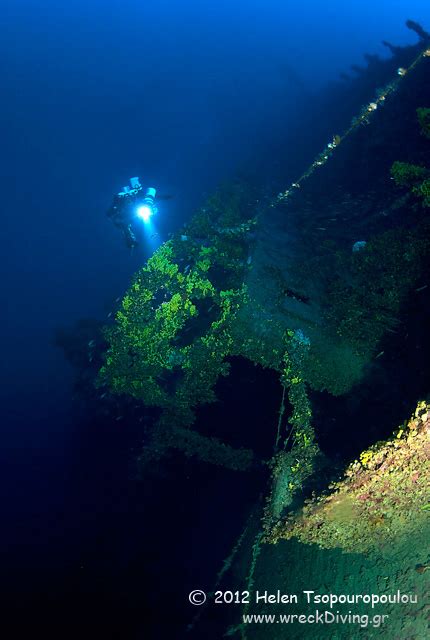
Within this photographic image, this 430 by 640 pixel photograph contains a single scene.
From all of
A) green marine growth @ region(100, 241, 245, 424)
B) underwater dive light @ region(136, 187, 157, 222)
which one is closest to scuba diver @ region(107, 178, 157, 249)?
underwater dive light @ region(136, 187, 157, 222)

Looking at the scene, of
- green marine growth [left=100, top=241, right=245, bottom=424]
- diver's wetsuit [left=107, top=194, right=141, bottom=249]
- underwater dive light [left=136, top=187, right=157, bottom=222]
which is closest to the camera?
green marine growth [left=100, top=241, right=245, bottom=424]

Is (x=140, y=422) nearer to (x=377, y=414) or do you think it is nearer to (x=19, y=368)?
(x=377, y=414)

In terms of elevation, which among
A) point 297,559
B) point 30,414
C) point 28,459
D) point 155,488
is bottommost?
point 297,559

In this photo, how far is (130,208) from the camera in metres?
7.07

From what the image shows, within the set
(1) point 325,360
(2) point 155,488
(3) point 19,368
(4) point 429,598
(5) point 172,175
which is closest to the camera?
(4) point 429,598

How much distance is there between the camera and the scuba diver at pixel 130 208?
6.52 meters

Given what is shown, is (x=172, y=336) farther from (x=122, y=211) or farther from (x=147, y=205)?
(x=122, y=211)

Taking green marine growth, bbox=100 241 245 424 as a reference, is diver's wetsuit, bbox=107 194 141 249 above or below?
above

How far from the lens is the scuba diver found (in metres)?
6.52

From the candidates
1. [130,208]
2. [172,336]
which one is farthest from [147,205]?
[172,336]

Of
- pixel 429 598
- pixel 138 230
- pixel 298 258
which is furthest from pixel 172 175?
pixel 429 598

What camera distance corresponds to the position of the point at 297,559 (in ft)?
8.22

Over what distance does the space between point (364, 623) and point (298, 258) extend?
11.2 feet

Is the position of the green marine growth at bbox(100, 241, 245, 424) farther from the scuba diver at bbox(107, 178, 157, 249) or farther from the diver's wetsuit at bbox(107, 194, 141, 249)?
the diver's wetsuit at bbox(107, 194, 141, 249)
